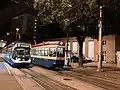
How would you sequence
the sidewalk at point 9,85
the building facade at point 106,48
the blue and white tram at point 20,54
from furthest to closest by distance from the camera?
1. the building facade at point 106,48
2. the blue and white tram at point 20,54
3. the sidewalk at point 9,85

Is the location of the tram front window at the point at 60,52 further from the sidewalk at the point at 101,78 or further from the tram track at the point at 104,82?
the tram track at the point at 104,82

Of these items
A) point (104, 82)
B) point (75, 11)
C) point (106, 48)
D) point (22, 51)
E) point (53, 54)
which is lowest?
point (104, 82)

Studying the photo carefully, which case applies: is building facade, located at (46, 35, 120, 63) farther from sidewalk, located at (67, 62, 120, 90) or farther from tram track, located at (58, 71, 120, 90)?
tram track, located at (58, 71, 120, 90)

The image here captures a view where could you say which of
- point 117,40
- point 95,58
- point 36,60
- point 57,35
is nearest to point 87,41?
point 95,58

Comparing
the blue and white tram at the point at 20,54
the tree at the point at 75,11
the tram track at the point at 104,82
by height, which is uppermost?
the tree at the point at 75,11

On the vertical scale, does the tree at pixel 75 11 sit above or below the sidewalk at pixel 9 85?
above

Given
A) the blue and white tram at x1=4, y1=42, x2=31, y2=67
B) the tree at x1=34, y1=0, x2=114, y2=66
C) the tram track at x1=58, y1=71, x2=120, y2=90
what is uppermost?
the tree at x1=34, y1=0, x2=114, y2=66

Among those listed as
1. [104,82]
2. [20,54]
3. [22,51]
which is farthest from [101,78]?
[22,51]

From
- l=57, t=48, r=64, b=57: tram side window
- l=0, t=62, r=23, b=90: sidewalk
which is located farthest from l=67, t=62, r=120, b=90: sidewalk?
l=0, t=62, r=23, b=90: sidewalk

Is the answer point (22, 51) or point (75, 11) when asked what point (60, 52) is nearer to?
point (22, 51)

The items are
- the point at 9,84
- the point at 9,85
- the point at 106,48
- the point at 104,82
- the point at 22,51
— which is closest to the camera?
the point at 9,85

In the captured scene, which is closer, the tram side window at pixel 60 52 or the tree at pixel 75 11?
the tram side window at pixel 60 52

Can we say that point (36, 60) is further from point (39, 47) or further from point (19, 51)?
point (19, 51)

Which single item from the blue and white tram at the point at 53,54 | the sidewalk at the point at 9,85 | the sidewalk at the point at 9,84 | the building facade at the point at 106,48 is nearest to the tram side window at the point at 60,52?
the blue and white tram at the point at 53,54
